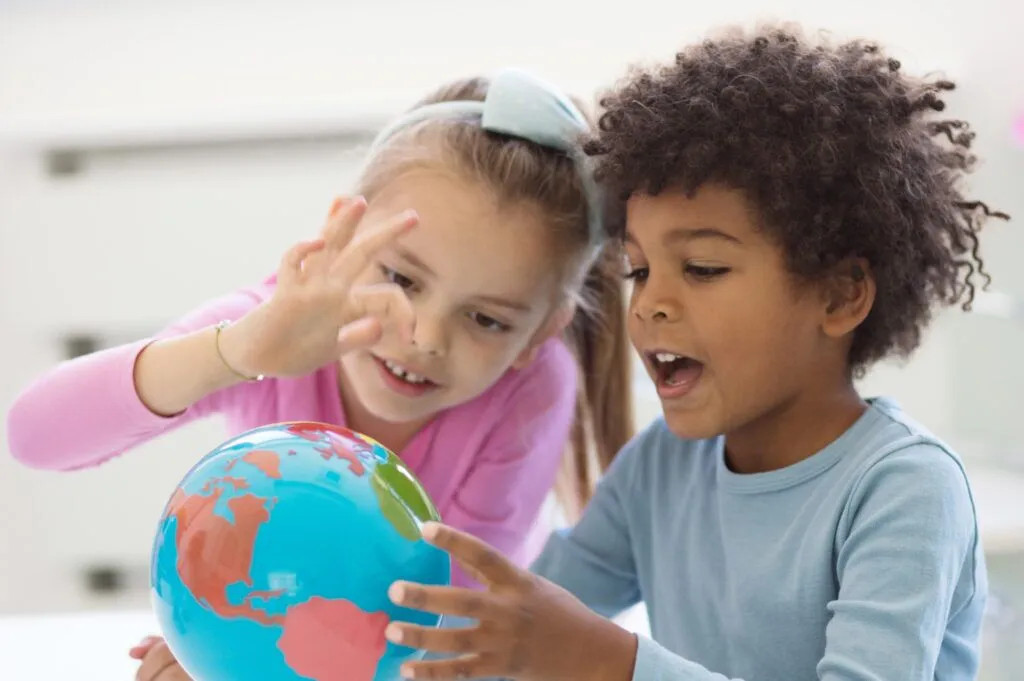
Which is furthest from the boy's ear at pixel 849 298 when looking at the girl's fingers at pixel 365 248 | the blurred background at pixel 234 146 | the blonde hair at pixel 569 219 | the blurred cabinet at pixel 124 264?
the blurred cabinet at pixel 124 264

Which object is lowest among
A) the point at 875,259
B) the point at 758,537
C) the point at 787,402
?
the point at 758,537

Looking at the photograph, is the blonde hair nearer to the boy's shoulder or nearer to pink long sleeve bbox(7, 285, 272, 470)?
pink long sleeve bbox(7, 285, 272, 470)

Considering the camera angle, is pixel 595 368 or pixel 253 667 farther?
pixel 595 368

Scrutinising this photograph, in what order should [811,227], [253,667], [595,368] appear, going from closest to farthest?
1. [253,667]
2. [811,227]
3. [595,368]

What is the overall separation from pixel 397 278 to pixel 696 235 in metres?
0.33

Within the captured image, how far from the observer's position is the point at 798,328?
107cm

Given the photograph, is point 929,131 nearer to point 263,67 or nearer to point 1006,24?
point 1006,24

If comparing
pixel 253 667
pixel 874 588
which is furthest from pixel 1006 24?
pixel 253 667

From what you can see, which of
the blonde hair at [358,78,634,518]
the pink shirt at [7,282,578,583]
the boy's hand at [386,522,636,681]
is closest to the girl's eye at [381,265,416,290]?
the blonde hair at [358,78,634,518]

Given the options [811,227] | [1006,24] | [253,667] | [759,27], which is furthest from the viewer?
[1006,24]

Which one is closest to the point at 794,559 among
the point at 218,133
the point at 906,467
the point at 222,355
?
the point at 906,467

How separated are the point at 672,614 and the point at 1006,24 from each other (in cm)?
129

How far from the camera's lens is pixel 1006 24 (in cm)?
195

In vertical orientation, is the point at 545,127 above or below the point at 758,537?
above
